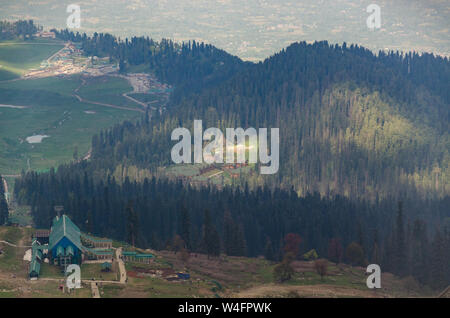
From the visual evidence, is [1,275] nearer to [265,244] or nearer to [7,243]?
[7,243]

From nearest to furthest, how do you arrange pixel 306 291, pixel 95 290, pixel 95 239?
pixel 95 290
pixel 306 291
pixel 95 239

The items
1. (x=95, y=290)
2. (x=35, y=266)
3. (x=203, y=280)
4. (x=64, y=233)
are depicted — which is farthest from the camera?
(x=64, y=233)

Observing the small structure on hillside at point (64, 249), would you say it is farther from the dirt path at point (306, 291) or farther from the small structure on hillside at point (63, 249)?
the dirt path at point (306, 291)

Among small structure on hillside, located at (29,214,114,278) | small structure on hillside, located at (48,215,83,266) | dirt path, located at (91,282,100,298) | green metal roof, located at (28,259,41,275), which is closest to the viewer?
dirt path, located at (91,282,100,298)

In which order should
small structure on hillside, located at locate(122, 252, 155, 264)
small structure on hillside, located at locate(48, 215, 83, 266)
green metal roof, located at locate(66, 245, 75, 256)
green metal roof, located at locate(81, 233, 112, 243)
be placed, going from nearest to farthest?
small structure on hillside, located at locate(48, 215, 83, 266) → green metal roof, located at locate(66, 245, 75, 256) → small structure on hillside, located at locate(122, 252, 155, 264) → green metal roof, located at locate(81, 233, 112, 243)

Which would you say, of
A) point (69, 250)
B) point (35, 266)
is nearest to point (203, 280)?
point (69, 250)

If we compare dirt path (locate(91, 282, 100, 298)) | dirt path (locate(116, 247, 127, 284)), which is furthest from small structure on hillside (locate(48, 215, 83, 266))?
dirt path (locate(91, 282, 100, 298))

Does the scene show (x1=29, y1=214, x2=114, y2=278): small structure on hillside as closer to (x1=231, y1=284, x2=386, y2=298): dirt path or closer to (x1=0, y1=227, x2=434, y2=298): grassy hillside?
(x1=0, y1=227, x2=434, y2=298): grassy hillside

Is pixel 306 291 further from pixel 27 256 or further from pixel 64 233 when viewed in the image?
pixel 27 256
